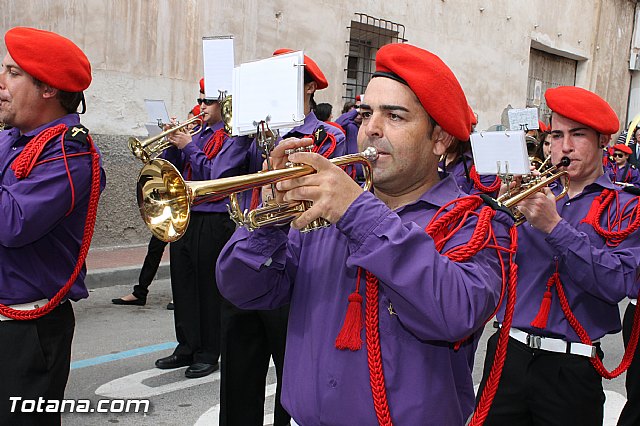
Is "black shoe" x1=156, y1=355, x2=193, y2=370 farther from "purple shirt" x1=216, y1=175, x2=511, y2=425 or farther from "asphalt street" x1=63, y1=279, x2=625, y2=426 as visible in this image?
"purple shirt" x1=216, y1=175, x2=511, y2=425

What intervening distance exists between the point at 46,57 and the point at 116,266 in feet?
18.5

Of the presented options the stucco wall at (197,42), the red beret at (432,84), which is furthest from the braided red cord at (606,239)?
the stucco wall at (197,42)

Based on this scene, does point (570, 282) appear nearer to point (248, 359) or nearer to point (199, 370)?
point (248, 359)

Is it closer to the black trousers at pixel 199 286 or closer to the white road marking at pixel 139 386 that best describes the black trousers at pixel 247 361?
the white road marking at pixel 139 386

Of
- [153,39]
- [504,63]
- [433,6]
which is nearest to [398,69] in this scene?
[153,39]

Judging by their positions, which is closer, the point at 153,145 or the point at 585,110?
the point at 585,110

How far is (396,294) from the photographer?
1.86 metres

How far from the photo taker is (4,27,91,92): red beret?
3.12 meters

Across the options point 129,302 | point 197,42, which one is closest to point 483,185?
point 129,302

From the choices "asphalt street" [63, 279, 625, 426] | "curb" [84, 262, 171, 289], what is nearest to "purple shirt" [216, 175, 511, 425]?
"asphalt street" [63, 279, 625, 426]

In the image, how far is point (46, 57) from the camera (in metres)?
3.15

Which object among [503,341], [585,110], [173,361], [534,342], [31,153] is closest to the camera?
[503,341]

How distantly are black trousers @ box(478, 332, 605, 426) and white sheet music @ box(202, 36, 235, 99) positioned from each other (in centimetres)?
222

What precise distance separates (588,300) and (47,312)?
237 cm
